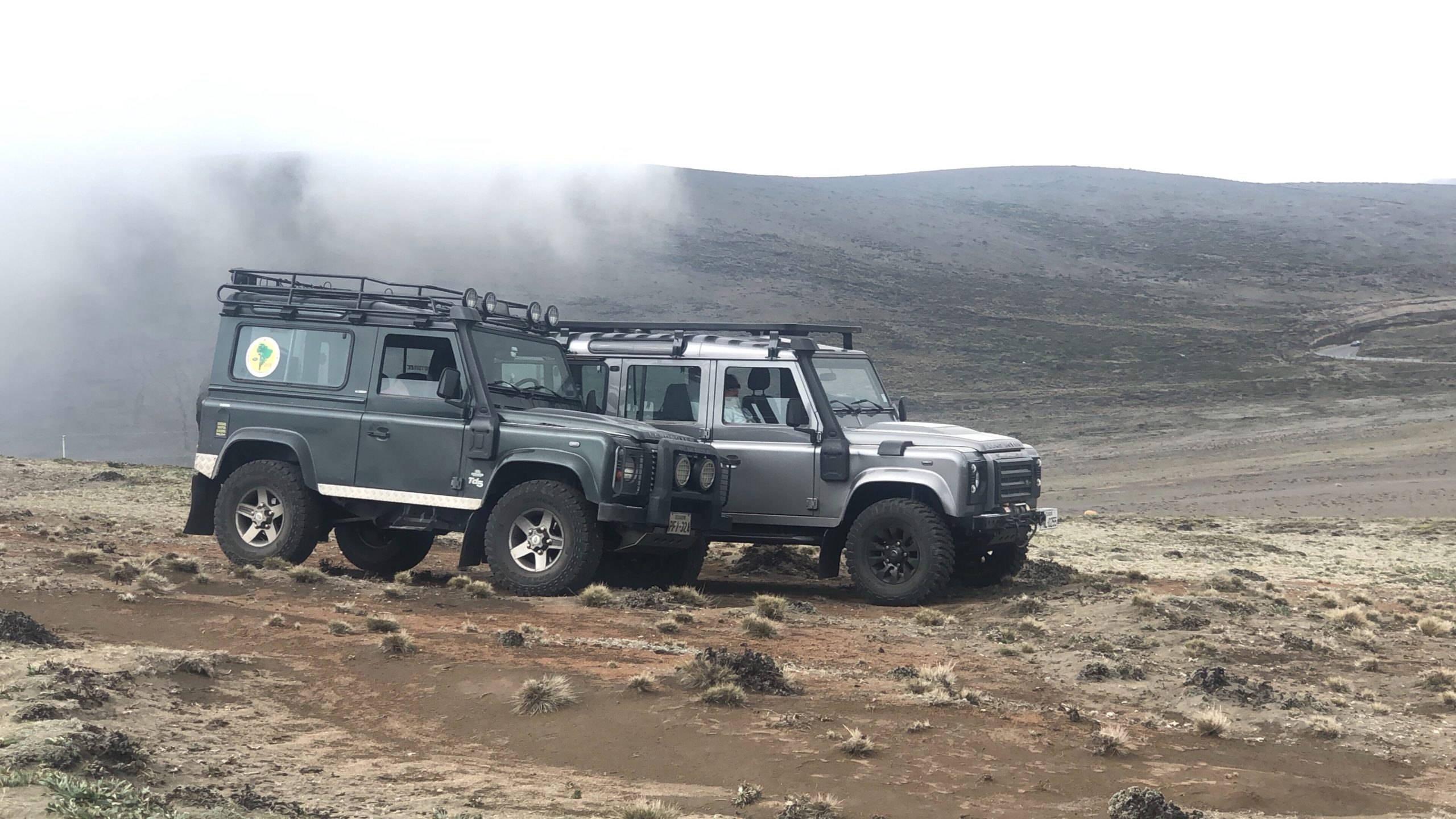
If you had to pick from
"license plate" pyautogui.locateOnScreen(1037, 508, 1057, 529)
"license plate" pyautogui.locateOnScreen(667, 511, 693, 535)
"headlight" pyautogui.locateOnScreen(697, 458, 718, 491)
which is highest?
"headlight" pyautogui.locateOnScreen(697, 458, 718, 491)

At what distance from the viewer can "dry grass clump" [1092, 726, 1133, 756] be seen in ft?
23.7

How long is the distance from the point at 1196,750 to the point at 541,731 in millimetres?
3616

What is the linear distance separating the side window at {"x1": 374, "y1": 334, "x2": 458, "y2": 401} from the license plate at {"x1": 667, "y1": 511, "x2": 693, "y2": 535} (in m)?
2.41

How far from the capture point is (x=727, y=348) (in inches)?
527

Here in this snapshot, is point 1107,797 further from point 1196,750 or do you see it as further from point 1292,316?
point 1292,316

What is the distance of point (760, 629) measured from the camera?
10.5 m

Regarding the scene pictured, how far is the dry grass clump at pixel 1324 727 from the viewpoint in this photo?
7.83 metres

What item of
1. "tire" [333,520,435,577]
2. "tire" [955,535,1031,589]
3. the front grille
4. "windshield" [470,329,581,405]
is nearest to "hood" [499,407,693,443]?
"windshield" [470,329,581,405]

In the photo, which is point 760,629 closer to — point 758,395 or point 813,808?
point 758,395

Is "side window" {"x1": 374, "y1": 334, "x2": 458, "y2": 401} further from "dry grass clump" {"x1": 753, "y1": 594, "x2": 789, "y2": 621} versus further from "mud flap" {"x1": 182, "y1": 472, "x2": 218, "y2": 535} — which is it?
"dry grass clump" {"x1": 753, "y1": 594, "x2": 789, "y2": 621}

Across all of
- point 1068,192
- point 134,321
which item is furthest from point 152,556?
point 1068,192

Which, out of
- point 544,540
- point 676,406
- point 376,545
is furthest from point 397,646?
point 376,545

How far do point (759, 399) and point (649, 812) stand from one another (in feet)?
25.3

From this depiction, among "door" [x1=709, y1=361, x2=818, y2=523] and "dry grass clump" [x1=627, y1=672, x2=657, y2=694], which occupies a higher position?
"door" [x1=709, y1=361, x2=818, y2=523]
